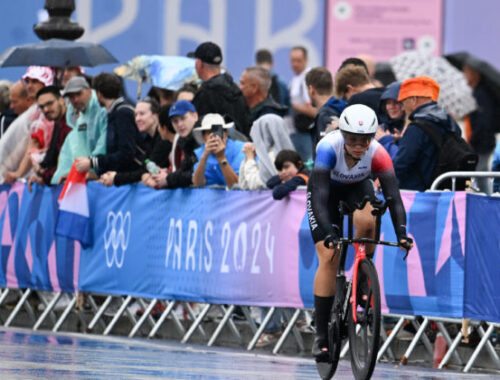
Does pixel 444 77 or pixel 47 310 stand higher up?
pixel 444 77

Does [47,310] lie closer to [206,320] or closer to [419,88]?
[206,320]

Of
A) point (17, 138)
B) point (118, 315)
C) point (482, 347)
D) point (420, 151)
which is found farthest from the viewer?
point (17, 138)

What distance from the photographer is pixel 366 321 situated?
11891 millimetres

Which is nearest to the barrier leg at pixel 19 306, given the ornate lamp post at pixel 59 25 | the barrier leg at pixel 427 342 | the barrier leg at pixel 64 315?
the barrier leg at pixel 64 315

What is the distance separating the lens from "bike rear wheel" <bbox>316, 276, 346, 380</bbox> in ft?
40.1

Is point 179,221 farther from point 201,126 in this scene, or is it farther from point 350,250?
point 350,250

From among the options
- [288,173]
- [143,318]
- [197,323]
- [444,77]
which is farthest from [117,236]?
[444,77]

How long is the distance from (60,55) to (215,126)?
4883 millimetres

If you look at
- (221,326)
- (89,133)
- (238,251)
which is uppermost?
(89,133)

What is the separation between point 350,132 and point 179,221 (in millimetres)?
5160

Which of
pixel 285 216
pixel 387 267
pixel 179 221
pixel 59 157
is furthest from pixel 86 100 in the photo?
pixel 387 267

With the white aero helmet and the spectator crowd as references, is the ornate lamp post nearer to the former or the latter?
the spectator crowd

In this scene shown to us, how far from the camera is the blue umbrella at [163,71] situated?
19.2 meters

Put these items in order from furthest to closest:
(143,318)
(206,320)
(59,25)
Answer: (59,25), (206,320), (143,318)
